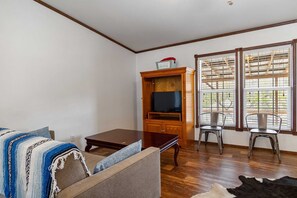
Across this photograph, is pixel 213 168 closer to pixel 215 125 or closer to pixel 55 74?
pixel 215 125

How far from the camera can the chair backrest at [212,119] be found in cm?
357

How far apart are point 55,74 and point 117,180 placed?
2.47 meters

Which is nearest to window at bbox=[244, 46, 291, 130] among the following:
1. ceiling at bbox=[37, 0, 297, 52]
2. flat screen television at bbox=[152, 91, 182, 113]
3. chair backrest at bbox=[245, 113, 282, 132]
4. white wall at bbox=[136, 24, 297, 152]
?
chair backrest at bbox=[245, 113, 282, 132]

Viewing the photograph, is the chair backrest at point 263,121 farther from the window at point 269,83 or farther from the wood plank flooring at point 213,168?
the wood plank flooring at point 213,168

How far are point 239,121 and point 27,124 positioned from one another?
3824 millimetres

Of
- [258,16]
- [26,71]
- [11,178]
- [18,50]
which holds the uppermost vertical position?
[258,16]

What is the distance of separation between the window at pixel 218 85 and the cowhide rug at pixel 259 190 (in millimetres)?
1607

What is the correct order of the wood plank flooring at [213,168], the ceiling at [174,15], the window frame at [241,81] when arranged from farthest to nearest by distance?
the window frame at [241,81] < the ceiling at [174,15] < the wood plank flooring at [213,168]

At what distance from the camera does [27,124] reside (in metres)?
2.64

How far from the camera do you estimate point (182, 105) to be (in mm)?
3652

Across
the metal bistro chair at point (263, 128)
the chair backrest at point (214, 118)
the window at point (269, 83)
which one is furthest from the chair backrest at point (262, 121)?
the chair backrest at point (214, 118)

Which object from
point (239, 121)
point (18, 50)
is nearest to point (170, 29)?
point (239, 121)

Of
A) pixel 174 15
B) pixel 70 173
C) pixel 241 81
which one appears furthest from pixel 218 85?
pixel 70 173

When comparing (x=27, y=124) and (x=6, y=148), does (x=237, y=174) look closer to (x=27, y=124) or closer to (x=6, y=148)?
(x=6, y=148)
